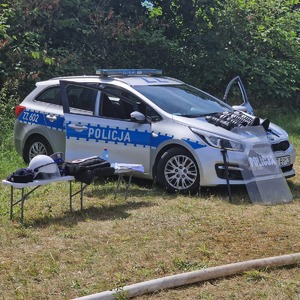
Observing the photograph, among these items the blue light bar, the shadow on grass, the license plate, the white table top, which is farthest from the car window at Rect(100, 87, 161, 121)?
the white table top

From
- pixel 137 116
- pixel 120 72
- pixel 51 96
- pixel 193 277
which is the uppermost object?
pixel 120 72

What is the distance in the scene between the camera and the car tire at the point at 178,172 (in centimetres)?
808

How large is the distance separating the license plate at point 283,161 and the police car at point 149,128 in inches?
0.5

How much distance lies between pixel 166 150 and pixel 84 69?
6.83 meters

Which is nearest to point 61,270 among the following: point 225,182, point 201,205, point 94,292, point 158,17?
point 94,292

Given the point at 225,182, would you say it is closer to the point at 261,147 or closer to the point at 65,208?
the point at 261,147

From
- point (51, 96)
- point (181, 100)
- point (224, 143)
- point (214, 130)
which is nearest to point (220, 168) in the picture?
point (224, 143)

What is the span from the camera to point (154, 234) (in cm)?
626

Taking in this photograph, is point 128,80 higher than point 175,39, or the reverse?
point 175,39

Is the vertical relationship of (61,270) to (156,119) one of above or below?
below

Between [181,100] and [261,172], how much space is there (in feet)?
5.37

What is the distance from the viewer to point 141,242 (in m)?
5.99

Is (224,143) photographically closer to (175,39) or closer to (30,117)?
(30,117)

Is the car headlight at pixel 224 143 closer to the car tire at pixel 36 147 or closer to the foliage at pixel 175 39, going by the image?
the car tire at pixel 36 147
